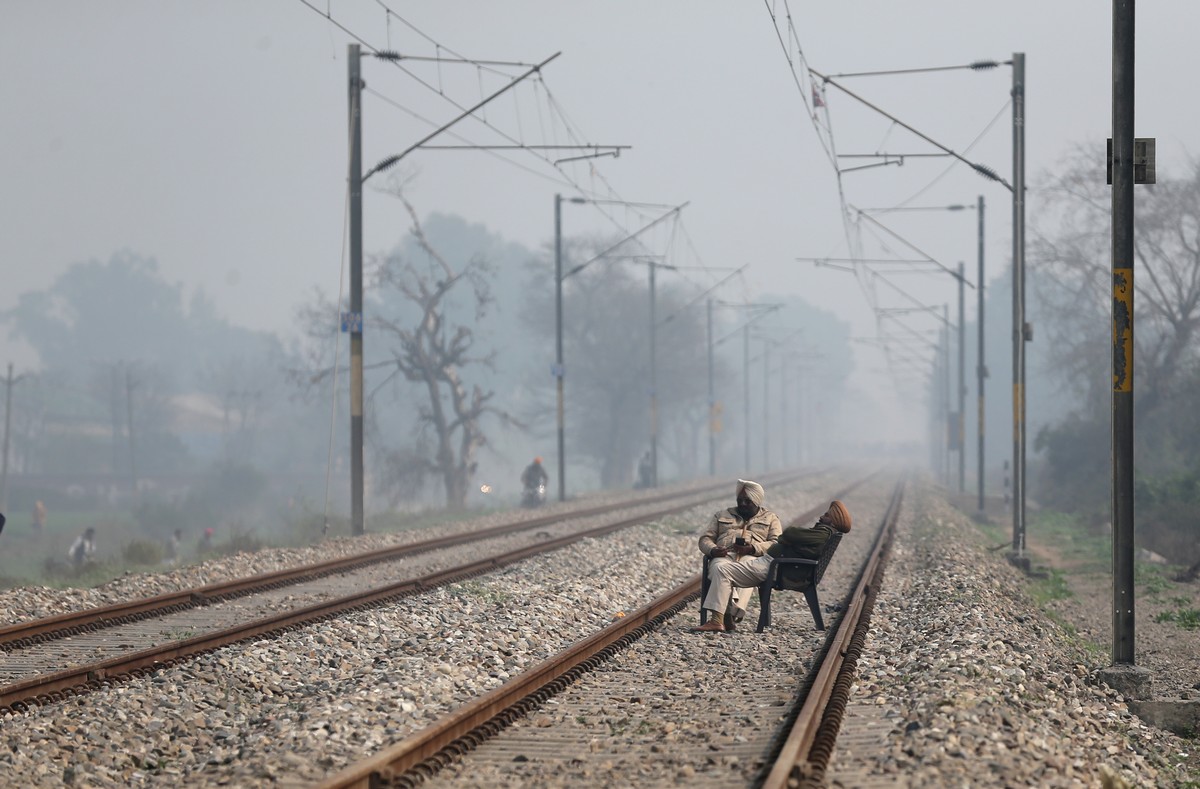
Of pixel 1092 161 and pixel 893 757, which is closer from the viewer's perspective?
pixel 893 757

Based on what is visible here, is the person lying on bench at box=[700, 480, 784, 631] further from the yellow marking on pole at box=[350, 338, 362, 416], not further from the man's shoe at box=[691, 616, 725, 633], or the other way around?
the yellow marking on pole at box=[350, 338, 362, 416]

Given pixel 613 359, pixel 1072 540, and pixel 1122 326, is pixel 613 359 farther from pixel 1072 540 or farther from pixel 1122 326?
pixel 1122 326

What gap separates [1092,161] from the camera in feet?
154

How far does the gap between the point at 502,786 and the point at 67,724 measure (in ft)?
10.0

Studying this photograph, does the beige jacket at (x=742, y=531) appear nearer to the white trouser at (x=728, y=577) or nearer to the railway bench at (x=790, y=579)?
the white trouser at (x=728, y=577)

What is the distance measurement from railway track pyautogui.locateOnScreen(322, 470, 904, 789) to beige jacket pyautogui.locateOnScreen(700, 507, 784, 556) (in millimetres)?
887

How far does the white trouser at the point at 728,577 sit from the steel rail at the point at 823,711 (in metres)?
0.86

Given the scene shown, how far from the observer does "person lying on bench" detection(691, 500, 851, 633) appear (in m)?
12.5

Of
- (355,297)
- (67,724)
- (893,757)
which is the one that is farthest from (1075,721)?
(355,297)

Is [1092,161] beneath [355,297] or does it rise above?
above

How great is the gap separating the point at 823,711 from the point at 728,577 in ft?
13.1

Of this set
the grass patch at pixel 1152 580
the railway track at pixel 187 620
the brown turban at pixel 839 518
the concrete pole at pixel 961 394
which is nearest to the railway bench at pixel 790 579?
the brown turban at pixel 839 518

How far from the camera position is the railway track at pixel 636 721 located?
707cm

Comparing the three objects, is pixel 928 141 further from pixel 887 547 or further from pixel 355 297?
pixel 355 297
